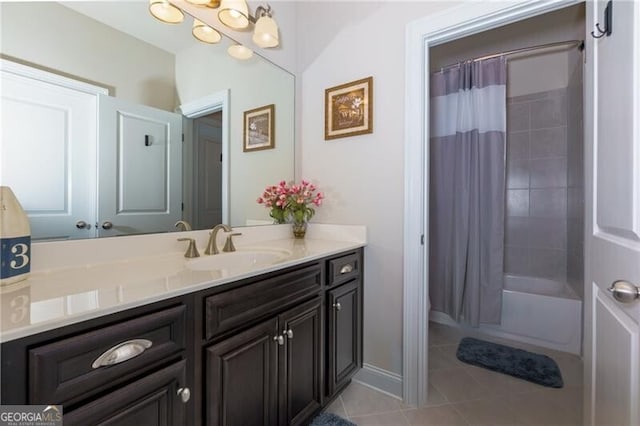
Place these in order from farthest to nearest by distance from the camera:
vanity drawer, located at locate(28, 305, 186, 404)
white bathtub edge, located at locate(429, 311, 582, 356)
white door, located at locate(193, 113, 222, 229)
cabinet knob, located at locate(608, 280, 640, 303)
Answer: white bathtub edge, located at locate(429, 311, 582, 356), white door, located at locate(193, 113, 222, 229), cabinet knob, located at locate(608, 280, 640, 303), vanity drawer, located at locate(28, 305, 186, 404)

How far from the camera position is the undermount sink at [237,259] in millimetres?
1140

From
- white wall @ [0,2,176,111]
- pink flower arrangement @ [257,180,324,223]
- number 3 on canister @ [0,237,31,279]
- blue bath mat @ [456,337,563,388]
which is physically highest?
white wall @ [0,2,176,111]

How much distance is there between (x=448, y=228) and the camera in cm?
230

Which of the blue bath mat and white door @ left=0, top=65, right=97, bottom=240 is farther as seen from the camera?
the blue bath mat

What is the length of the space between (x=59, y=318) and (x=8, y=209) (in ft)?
1.36

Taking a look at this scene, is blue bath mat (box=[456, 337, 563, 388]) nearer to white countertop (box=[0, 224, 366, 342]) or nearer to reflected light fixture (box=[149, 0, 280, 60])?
white countertop (box=[0, 224, 366, 342])

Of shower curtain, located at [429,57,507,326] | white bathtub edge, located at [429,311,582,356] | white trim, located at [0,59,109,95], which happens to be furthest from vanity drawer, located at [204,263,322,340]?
white bathtub edge, located at [429,311,582,356]

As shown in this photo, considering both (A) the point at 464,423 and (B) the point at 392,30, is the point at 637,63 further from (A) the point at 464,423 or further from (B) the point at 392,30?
(A) the point at 464,423

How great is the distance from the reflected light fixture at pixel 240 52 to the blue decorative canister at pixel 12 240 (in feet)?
3.83

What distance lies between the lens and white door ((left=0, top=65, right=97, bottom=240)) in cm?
82

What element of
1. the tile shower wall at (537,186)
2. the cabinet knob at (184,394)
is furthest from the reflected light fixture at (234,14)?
the tile shower wall at (537,186)

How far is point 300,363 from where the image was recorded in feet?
3.77

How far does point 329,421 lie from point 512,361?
133 centimetres

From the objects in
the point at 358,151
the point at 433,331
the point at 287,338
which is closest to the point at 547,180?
the point at 433,331
